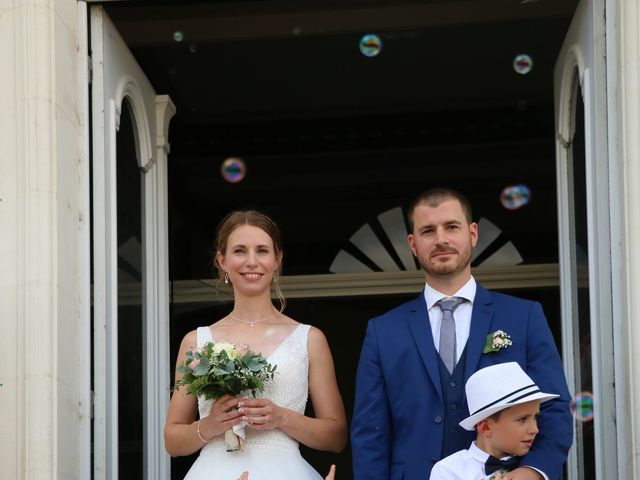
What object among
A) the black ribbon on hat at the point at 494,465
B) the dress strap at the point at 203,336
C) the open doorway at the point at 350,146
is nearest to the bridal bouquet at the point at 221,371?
the dress strap at the point at 203,336

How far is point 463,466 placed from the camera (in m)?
4.92

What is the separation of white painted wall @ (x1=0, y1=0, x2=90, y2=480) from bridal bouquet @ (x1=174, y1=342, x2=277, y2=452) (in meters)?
0.61

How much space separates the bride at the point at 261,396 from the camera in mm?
5684

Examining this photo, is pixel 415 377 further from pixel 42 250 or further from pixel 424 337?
pixel 42 250

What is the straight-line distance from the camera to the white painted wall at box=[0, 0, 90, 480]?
5.59 metres

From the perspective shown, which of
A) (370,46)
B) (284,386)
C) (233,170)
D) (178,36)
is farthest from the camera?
(233,170)

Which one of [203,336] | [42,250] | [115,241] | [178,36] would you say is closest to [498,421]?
[203,336]

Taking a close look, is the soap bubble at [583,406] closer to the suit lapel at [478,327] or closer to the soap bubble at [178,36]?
the suit lapel at [478,327]

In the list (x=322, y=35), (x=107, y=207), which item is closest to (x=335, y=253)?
(x=322, y=35)

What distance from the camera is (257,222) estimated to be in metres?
6.02

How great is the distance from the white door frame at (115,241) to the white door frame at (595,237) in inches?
79.3

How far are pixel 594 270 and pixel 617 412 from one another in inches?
25.6

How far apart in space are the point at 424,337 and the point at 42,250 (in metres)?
1.60

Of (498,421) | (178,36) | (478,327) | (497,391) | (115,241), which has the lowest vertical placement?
(498,421)
